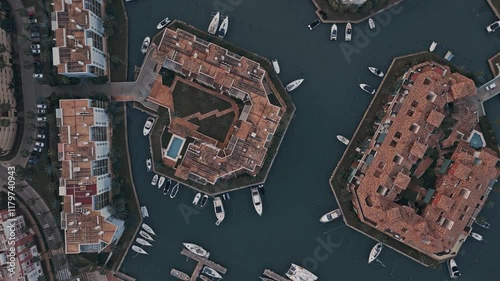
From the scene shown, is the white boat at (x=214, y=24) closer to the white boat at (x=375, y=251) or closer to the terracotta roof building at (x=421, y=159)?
the terracotta roof building at (x=421, y=159)

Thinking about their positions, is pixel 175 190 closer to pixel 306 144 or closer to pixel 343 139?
pixel 306 144

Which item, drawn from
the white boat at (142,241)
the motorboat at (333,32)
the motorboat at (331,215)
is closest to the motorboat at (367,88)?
the motorboat at (333,32)

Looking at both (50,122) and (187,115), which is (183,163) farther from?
(50,122)

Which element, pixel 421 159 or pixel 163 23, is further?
pixel 163 23

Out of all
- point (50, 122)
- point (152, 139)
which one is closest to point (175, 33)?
point (152, 139)

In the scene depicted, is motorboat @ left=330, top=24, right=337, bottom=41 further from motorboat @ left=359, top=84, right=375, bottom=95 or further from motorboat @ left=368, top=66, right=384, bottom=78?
motorboat @ left=359, top=84, right=375, bottom=95

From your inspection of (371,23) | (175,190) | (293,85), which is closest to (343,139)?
(293,85)
